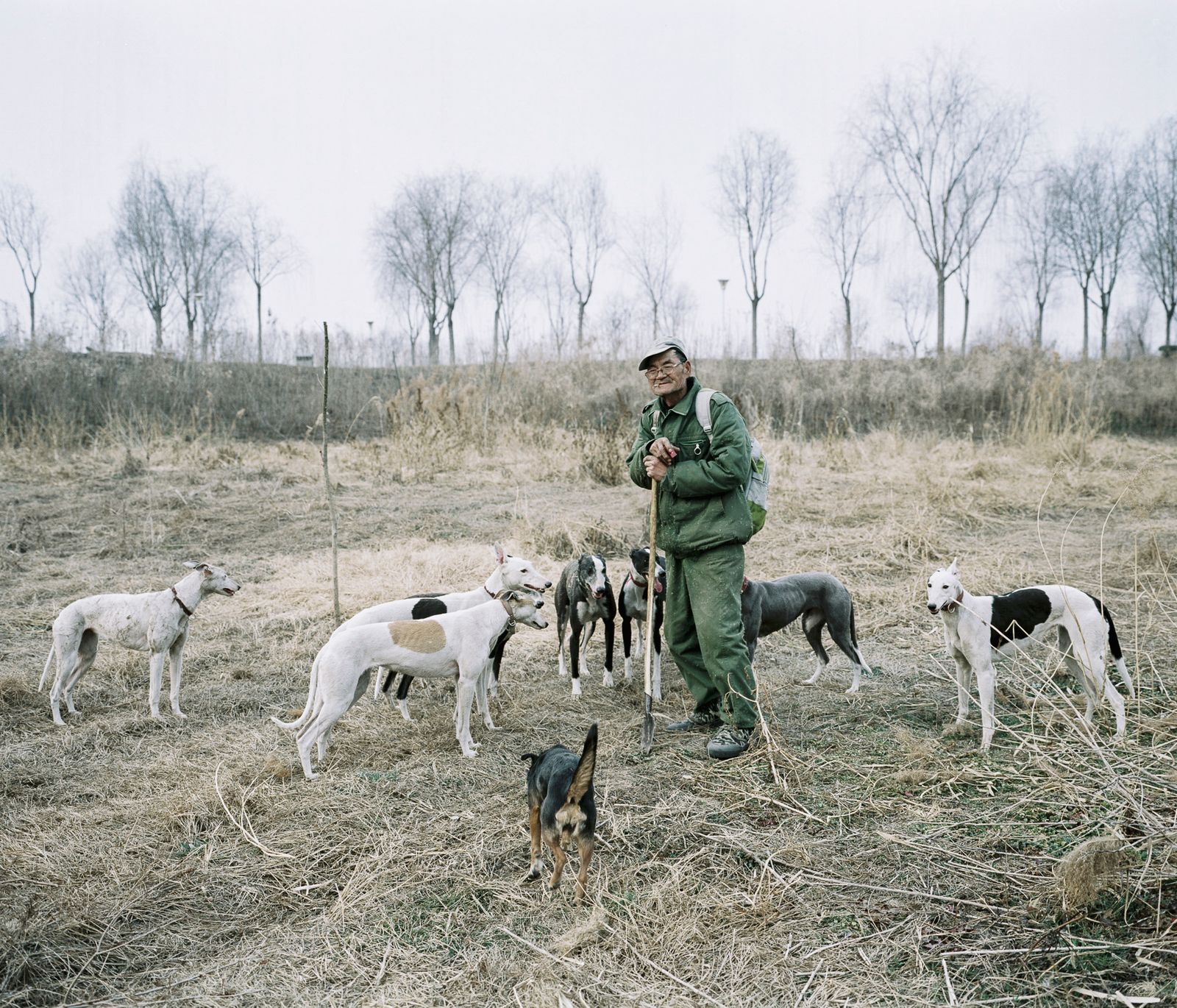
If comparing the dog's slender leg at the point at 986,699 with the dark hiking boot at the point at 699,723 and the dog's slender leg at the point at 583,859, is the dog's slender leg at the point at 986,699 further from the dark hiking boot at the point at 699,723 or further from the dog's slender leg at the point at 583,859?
the dog's slender leg at the point at 583,859

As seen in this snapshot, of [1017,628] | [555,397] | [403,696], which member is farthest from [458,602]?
[555,397]

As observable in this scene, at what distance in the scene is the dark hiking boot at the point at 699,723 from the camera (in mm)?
5055

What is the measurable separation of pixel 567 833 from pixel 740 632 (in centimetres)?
191

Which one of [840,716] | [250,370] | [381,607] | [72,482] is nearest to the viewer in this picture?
[840,716]

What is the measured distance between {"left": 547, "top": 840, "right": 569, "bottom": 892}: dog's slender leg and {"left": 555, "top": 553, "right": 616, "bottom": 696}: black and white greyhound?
2643 mm

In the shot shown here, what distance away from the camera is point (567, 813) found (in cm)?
319

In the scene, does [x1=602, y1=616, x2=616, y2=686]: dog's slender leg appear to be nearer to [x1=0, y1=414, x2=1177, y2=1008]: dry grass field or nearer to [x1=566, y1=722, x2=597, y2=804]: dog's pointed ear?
[x1=0, y1=414, x2=1177, y2=1008]: dry grass field

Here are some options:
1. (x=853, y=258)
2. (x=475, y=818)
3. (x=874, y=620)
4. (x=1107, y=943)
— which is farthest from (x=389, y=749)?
(x=853, y=258)

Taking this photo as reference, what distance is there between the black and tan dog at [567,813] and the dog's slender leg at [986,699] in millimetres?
2290

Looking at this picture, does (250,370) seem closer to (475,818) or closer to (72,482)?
(72,482)

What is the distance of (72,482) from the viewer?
1402cm

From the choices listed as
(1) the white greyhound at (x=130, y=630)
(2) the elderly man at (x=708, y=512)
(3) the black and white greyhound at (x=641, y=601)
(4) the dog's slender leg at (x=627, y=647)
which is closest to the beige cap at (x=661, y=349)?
(2) the elderly man at (x=708, y=512)

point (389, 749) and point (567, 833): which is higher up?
point (567, 833)

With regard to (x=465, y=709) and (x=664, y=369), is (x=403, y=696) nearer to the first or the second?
(x=465, y=709)
